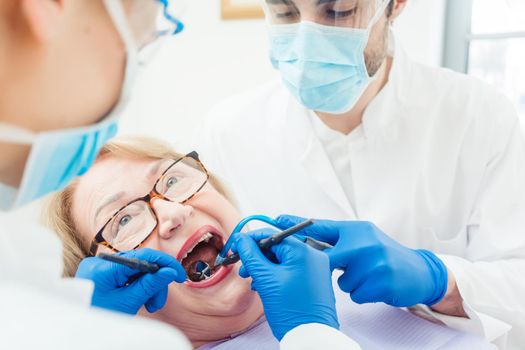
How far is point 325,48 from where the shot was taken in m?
1.48

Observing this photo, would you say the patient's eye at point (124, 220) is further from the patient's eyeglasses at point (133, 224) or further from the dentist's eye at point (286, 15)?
the dentist's eye at point (286, 15)

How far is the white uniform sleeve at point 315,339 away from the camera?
3.28 feet

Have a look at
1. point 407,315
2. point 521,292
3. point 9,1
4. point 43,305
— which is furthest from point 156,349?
point 521,292

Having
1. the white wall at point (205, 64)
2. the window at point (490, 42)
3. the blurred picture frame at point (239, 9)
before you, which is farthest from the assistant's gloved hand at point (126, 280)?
the window at point (490, 42)

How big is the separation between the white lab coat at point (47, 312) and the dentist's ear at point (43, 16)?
0.84 ft

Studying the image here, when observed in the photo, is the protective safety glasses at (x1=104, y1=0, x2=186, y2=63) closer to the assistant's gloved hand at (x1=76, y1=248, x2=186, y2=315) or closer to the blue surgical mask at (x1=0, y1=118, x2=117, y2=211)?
the blue surgical mask at (x1=0, y1=118, x2=117, y2=211)

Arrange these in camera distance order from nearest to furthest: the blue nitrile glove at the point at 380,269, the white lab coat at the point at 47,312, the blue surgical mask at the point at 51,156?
1. the white lab coat at the point at 47,312
2. the blue surgical mask at the point at 51,156
3. the blue nitrile glove at the point at 380,269

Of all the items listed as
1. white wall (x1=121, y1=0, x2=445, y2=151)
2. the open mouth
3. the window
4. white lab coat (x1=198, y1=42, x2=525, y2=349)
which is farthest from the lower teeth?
the window

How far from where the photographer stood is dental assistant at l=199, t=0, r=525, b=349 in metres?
1.38

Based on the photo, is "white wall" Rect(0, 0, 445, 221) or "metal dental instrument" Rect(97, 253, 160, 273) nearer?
"metal dental instrument" Rect(97, 253, 160, 273)

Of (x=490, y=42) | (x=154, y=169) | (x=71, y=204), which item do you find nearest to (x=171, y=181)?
(x=154, y=169)

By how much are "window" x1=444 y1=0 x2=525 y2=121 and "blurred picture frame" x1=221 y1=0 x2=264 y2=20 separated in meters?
1.03

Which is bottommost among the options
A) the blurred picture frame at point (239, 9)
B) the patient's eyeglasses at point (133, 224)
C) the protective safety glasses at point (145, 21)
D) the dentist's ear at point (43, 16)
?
the patient's eyeglasses at point (133, 224)

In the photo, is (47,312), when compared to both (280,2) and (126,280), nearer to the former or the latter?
(126,280)
